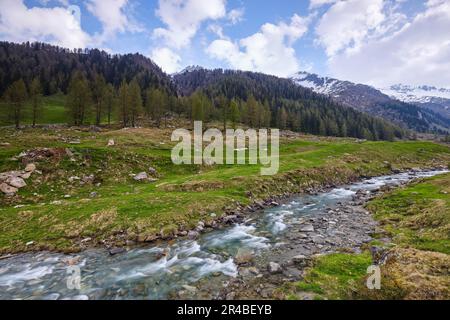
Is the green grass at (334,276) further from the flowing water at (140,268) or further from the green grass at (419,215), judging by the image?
the green grass at (419,215)

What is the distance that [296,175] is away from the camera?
1646 inches

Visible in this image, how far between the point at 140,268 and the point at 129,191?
19.1m

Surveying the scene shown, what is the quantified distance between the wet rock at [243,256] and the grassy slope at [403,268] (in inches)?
148

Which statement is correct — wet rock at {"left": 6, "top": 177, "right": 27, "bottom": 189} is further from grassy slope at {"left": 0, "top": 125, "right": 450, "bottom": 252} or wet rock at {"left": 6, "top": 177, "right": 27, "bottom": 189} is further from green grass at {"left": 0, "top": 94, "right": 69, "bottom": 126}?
green grass at {"left": 0, "top": 94, "right": 69, "bottom": 126}

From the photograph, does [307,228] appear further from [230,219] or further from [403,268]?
[403,268]

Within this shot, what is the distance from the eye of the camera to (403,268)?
1323cm

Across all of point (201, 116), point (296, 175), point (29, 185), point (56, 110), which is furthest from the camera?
point (56, 110)

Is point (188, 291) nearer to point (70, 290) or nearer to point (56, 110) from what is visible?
point (70, 290)

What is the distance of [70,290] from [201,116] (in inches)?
3628

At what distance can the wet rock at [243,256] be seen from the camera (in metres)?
16.9
